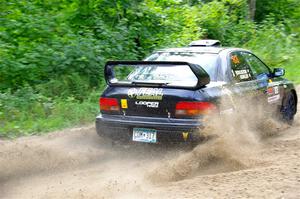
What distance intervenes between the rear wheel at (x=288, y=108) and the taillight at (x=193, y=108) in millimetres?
2721

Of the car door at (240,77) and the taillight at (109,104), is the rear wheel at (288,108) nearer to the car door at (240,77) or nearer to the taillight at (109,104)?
the car door at (240,77)

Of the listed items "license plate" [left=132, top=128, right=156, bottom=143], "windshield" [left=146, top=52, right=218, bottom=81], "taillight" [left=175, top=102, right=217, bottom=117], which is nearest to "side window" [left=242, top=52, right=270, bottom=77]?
"windshield" [left=146, top=52, right=218, bottom=81]

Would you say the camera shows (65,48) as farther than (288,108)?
Yes

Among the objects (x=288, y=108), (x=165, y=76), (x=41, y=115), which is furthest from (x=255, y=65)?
(x=41, y=115)

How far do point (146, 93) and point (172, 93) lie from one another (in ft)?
1.17

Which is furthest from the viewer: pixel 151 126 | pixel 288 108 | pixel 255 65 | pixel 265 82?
pixel 288 108

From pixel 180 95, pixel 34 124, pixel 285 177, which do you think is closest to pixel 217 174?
pixel 285 177

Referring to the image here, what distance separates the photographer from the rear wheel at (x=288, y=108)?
7816mm

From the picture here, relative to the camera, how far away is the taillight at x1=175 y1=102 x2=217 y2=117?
550 centimetres

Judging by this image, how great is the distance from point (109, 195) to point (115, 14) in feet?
23.9

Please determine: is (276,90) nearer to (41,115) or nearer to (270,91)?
(270,91)

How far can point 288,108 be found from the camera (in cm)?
801

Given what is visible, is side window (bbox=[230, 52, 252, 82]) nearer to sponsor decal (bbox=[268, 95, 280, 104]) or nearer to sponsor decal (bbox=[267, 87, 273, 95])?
sponsor decal (bbox=[267, 87, 273, 95])

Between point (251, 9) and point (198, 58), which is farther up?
point (198, 58)
